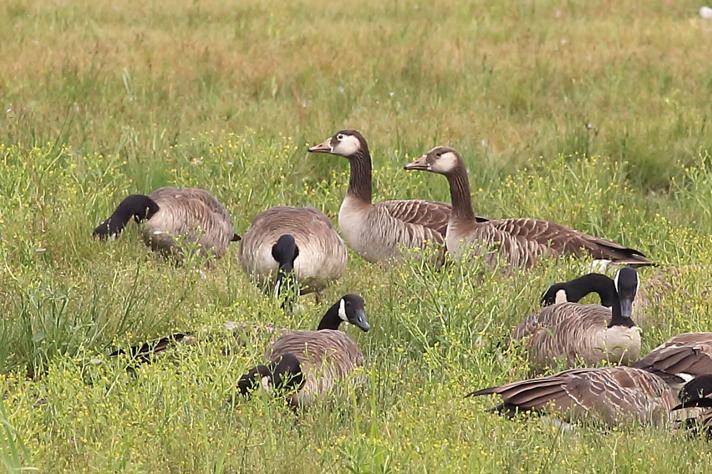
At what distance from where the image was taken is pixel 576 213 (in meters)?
10.4

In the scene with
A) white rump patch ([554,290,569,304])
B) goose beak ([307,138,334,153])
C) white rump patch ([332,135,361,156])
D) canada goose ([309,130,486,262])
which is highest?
white rump patch ([332,135,361,156])

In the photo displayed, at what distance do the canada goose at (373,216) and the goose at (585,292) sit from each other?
198 centimetres

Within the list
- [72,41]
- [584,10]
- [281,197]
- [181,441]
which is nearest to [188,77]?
[72,41]

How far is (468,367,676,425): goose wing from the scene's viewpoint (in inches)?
245

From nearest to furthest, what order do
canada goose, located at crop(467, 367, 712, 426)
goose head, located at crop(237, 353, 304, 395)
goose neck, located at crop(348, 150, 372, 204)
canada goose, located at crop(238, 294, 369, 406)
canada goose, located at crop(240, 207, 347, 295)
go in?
goose head, located at crop(237, 353, 304, 395) → canada goose, located at crop(467, 367, 712, 426) → canada goose, located at crop(238, 294, 369, 406) → canada goose, located at crop(240, 207, 347, 295) → goose neck, located at crop(348, 150, 372, 204)

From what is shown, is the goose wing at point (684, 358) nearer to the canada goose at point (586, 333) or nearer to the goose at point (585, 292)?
the canada goose at point (586, 333)

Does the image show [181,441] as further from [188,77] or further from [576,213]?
[188,77]

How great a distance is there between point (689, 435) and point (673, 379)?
0.77m

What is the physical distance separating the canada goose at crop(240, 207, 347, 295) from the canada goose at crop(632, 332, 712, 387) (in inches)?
101

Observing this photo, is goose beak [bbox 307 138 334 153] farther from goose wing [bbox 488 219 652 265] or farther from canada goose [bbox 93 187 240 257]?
goose wing [bbox 488 219 652 265]

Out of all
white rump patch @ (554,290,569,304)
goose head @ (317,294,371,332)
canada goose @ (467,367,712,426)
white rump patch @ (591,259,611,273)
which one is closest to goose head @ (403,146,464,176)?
white rump patch @ (591,259,611,273)

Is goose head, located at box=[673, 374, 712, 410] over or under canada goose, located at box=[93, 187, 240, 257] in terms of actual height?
over

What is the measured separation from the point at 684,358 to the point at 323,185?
4.95m

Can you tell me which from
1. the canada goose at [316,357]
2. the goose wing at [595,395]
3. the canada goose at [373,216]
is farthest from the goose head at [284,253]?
the goose wing at [595,395]
